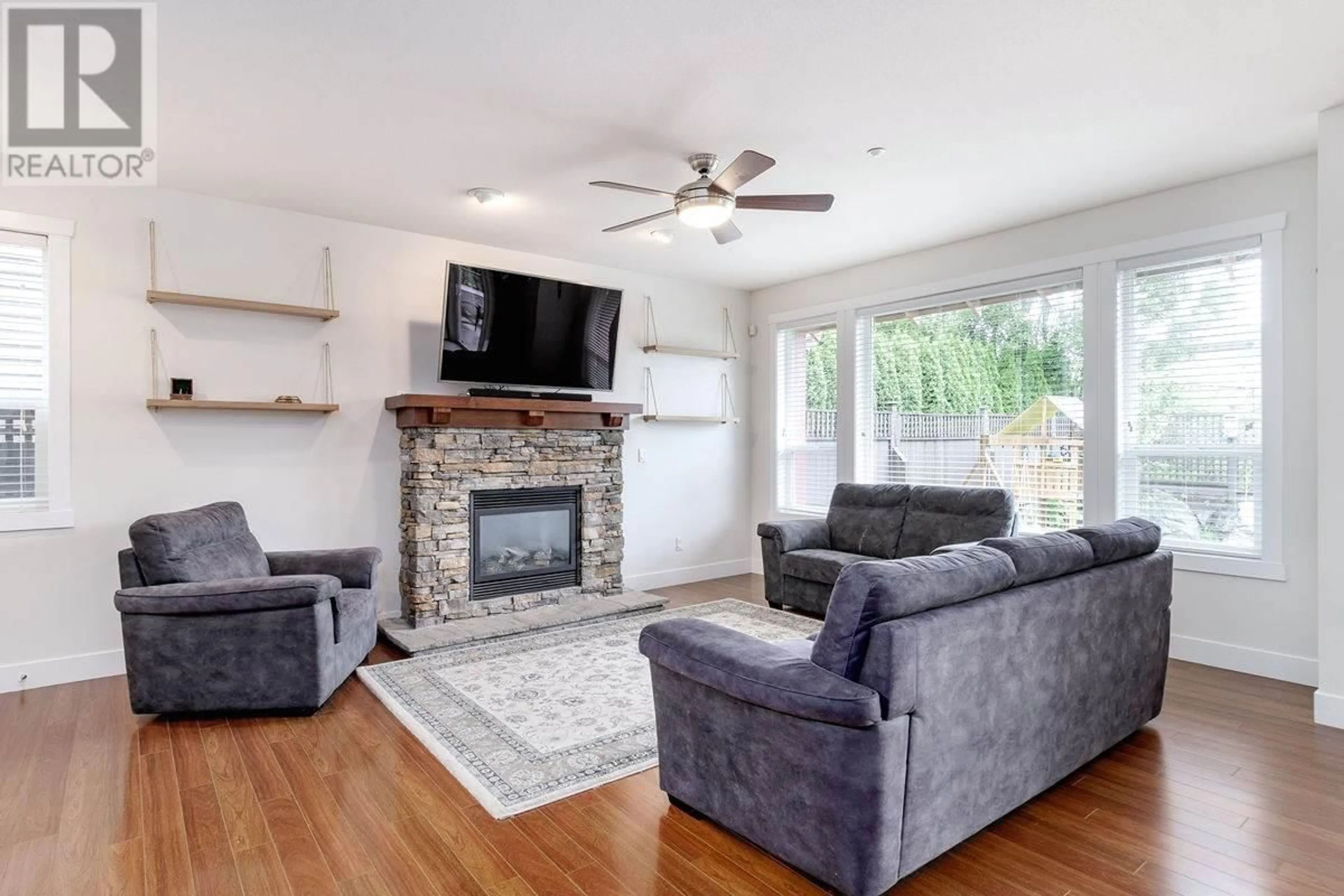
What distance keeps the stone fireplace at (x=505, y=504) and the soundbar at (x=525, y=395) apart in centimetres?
9

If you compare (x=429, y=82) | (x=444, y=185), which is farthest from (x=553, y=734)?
(x=444, y=185)

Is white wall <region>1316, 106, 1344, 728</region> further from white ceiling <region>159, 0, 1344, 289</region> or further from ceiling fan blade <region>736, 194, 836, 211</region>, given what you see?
ceiling fan blade <region>736, 194, 836, 211</region>

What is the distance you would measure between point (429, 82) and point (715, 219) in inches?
54.7

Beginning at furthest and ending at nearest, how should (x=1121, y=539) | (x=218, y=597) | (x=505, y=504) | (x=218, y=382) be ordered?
(x=505, y=504) < (x=218, y=382) < (x=218, y=597) < (x=1121, y=539)

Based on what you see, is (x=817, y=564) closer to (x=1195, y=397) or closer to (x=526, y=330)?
(x=1195, y=397)

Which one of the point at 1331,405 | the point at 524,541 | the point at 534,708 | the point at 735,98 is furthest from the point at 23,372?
the point at 1331,405

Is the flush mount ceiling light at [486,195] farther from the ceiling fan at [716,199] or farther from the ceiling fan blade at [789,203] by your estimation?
the ceiling fan blade at [789,203]

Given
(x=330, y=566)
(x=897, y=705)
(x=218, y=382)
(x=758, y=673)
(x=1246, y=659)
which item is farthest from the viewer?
(x=218, y=382)

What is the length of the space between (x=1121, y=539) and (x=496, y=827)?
2574 mm

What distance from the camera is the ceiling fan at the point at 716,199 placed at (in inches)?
123

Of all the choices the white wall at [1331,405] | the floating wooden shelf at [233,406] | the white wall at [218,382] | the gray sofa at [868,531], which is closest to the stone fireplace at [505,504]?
the white wall at [218,382]

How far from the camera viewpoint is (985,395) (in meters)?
5.19

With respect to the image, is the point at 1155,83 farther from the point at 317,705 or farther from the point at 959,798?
the point at 317,705

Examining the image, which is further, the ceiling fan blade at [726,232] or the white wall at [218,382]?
the white wall at [218,382]
